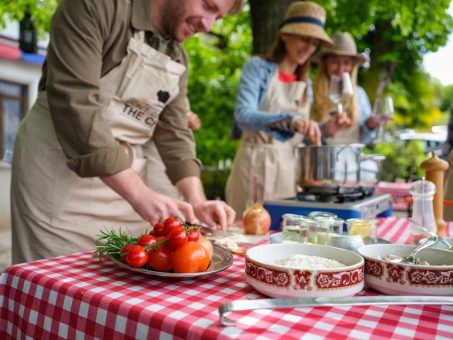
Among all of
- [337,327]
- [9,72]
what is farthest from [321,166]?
[9,72]

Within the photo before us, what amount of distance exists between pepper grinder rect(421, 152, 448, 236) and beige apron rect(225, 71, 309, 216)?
4.00 ft

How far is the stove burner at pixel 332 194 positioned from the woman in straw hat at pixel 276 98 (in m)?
0.69

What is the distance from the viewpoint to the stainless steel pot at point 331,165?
180 cm

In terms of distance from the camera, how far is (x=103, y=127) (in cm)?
146

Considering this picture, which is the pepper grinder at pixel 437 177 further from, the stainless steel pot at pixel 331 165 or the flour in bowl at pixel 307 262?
the flour in bowl at pixel 307 262

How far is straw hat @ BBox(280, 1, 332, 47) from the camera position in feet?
8.53

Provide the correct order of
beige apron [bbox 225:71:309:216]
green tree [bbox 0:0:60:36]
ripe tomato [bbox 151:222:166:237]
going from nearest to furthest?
1. ripe tomato [bbox 151:222:166:237]
2. beige apron [bbox 225:71:309:216]
3. green tree [bbox 0:0:60:36]

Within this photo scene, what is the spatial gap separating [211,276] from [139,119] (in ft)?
3.13

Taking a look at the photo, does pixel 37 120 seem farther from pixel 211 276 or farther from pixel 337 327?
pixel 337 327

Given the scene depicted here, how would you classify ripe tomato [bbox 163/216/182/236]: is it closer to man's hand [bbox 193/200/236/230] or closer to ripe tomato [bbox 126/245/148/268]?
ripe tomato [bbox 126/245/148/268]

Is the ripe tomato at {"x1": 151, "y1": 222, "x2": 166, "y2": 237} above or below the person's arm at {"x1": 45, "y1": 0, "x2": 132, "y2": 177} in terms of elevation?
below

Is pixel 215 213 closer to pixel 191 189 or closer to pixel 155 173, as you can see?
pixel 191 189

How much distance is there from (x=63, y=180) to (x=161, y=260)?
837mm

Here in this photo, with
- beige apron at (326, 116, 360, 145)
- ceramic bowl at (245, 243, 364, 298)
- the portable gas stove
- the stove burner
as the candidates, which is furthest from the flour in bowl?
beige apron at (326, 116, 360, 145)
